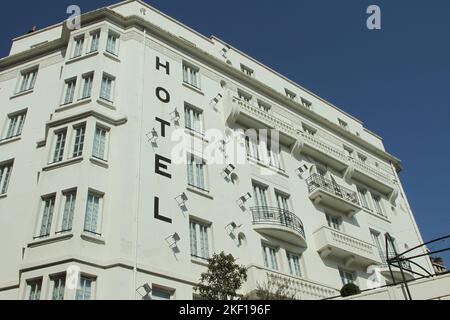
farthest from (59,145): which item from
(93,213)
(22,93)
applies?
(22,93)

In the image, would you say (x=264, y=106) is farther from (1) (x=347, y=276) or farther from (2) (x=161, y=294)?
(2) (x=161, y=294)

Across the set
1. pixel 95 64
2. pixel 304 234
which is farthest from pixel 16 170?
pixel 304 234

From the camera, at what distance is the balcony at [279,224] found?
991 inches

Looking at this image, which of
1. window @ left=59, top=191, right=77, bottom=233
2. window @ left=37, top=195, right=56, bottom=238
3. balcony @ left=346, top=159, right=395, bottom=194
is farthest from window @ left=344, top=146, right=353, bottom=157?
window @ left=37, top=195, right=56, bottom=238

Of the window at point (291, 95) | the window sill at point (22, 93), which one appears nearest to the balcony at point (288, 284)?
the window sill at point (22, 93)

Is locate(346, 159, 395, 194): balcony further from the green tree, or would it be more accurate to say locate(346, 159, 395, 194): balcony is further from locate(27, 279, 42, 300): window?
locate(27, 279, 42, 300): window

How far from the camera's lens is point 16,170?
76.5 feet

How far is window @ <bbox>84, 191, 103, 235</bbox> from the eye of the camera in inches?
770

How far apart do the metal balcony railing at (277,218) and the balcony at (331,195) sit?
307 centimetres

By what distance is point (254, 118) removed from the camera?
3003cm

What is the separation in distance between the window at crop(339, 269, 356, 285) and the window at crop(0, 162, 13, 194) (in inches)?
742

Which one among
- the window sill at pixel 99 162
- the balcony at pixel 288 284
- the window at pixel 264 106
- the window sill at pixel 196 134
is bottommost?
the balcony at pixel 288 284

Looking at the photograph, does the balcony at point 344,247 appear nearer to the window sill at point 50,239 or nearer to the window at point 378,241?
the window at point 378,241

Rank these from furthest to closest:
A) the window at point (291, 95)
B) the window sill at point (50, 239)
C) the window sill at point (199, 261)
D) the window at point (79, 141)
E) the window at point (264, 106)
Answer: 1. the window at point (291, 95)
2. the window at point (264, 106)
3. the window at point (79, 141)
4. the window sill at point (199, 261)
5. the window sill at point (50, 239)
